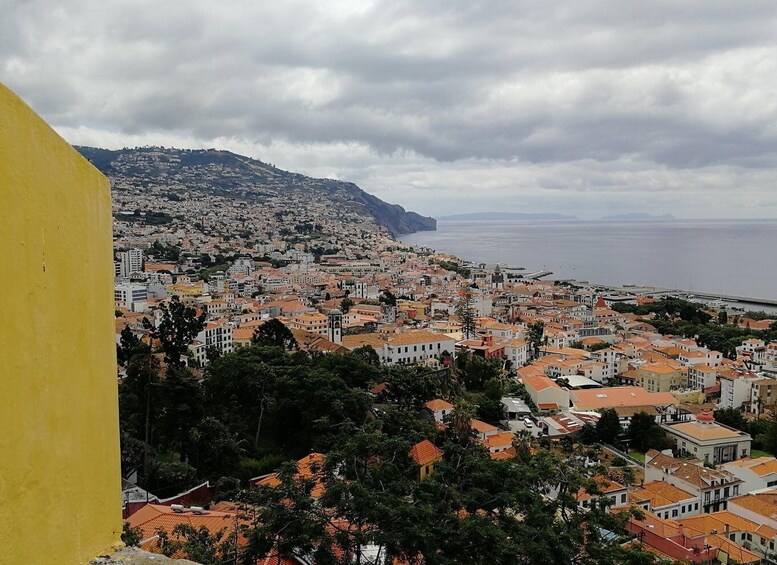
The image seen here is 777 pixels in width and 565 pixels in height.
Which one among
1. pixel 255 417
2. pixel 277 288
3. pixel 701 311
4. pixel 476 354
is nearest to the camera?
pixel 255 417

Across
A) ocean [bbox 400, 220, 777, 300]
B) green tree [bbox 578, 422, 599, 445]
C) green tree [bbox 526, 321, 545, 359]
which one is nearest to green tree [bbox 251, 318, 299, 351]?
green tree [bbox 578, 422, 599, 445]

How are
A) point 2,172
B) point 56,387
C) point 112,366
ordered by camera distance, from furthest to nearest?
point 112,366 < point 56,387 < point 2,172

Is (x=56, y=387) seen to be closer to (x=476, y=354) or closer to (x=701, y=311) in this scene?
(x=476, y=354)

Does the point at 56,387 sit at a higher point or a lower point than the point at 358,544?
higher

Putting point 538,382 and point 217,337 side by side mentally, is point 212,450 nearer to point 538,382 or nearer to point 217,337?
point 538,382

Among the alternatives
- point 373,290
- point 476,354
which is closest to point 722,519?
point 476,354

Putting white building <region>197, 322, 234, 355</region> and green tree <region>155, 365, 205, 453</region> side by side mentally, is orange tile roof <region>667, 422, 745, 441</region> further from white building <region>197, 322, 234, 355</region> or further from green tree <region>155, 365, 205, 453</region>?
white building <region>197, 322, 234, 355</region>
